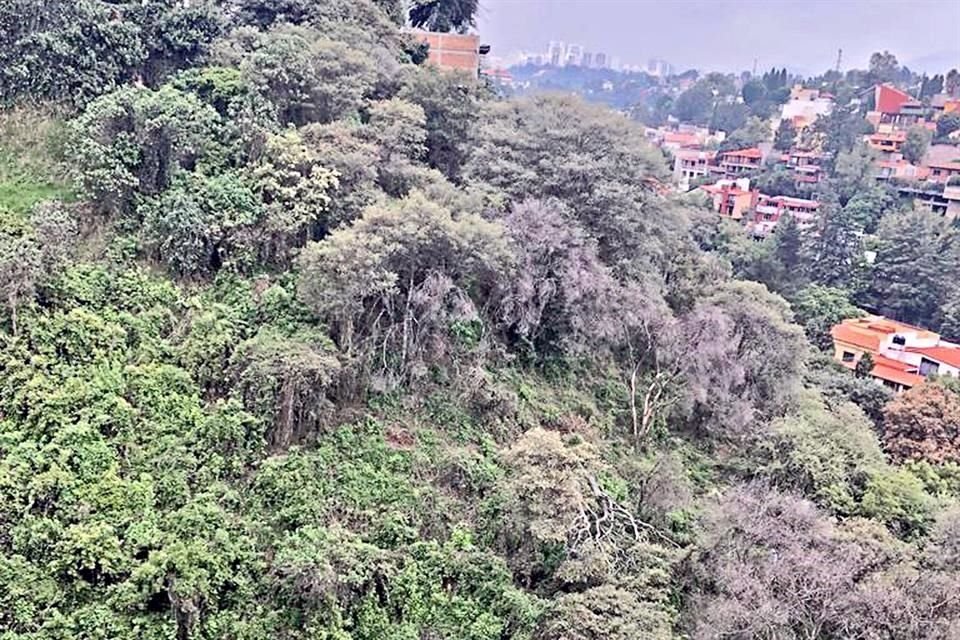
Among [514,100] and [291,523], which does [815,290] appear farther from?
[291,523]

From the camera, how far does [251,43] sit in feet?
55.7

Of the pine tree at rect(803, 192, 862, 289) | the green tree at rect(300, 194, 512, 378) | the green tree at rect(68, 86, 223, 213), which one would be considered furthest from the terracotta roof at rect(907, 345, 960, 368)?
the green tree at rect(68, 86, 223, 213)

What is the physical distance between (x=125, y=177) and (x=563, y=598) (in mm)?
9081

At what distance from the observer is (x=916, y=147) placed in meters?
44.2

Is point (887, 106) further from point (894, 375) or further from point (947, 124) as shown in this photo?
point (894, 375)

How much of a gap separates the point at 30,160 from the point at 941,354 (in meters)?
24.6

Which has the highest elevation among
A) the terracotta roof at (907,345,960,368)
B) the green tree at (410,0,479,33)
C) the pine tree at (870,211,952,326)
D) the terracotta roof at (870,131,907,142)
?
the green tree at (410,0,479,33)

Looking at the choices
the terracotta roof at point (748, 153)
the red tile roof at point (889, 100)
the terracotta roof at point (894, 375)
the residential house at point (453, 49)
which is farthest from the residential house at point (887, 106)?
the residential house at point (453, 49)

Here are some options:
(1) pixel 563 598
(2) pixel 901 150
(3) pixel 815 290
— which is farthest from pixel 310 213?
(2) pixel 901 150

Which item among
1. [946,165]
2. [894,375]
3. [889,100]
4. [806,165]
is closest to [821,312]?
[894,375]

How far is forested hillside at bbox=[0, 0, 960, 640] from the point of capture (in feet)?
30.4

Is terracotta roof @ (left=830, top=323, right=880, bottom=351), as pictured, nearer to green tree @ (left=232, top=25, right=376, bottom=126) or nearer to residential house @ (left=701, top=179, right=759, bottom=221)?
green tree @ (left=232, top=25, right=376, bottom=126)

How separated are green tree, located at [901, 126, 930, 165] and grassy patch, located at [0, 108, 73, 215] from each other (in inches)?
1704

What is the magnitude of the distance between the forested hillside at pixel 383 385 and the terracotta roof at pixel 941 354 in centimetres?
742
